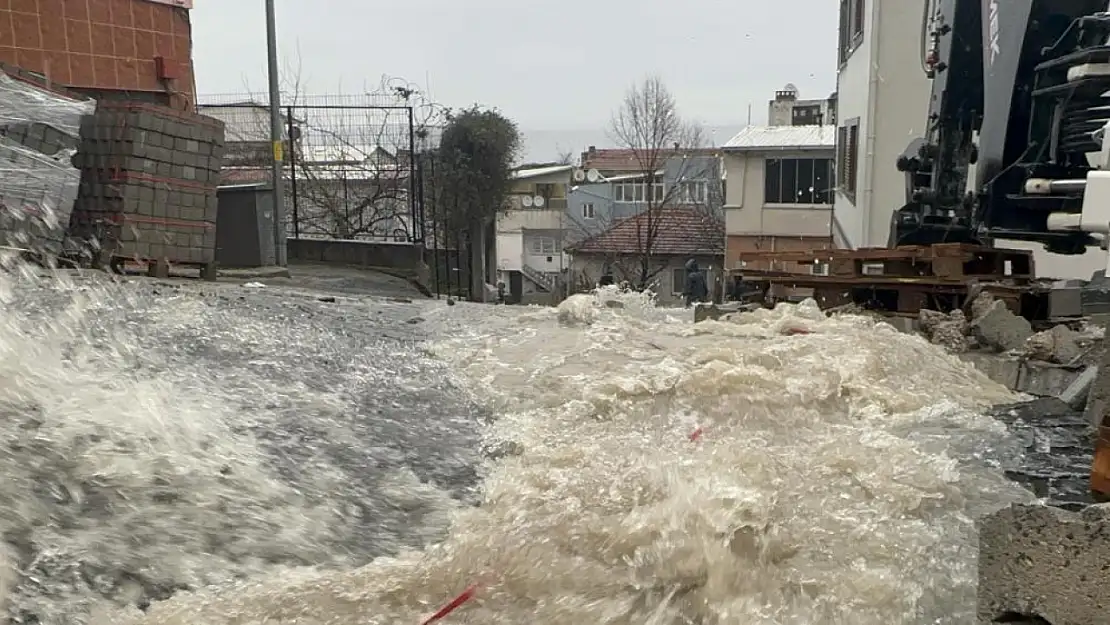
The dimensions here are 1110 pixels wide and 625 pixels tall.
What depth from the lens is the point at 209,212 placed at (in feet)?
31.6

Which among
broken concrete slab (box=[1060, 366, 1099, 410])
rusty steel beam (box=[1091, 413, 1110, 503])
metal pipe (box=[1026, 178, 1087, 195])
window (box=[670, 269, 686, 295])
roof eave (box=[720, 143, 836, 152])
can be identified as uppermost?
roof eave (box=[720, 143, 836, 152])

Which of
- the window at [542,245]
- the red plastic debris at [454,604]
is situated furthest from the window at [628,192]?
the red plastic debris at [454,604]

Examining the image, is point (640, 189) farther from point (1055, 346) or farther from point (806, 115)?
point (1055, 346)

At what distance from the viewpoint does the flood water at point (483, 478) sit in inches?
112

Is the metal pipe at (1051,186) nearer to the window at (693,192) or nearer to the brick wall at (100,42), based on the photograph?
the brick wall at (100,42)

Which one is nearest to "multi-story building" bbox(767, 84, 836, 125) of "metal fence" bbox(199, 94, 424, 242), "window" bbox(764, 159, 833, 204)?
"window" bbox(764, 159, 833, 204)

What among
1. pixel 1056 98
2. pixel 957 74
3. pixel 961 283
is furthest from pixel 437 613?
pixel 957 74

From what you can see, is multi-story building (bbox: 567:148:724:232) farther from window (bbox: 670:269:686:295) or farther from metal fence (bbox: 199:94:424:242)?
metal fence (bbox: 199:94:424:242)

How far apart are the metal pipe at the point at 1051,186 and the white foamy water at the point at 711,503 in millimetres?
1098

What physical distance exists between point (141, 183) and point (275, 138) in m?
2.93

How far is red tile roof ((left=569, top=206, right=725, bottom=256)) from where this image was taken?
29.3 metres

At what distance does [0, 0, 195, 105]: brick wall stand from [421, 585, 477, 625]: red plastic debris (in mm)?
9411

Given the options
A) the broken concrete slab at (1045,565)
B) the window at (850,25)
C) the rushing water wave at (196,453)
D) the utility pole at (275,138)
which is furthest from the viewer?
the window at (850,25)

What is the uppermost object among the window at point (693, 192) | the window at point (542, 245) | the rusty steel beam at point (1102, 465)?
the window at point (693, 192)
